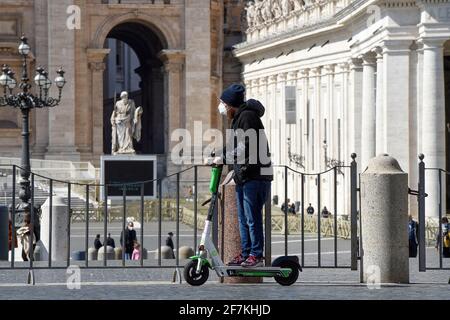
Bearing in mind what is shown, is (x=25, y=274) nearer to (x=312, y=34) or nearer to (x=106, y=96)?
(x=312, y=34)

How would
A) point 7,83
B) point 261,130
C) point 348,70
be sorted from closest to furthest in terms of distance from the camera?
point 261,130 < point 7,83 < point 348,70

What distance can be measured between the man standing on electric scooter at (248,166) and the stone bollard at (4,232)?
5707 mm

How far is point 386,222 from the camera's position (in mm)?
20328

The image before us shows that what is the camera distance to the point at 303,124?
70.2 metres

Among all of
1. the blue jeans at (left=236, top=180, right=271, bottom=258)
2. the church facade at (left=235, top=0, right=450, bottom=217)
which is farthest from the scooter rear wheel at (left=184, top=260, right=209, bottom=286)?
the church facade at (left=235, top=0, right=450, bottom=217)

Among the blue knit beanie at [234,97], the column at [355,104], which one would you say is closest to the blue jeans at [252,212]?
the blue knit beanie at [234,97]

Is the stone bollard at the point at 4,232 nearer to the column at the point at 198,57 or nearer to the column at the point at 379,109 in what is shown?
the column at the point at 379,109

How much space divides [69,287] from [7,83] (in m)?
28.8

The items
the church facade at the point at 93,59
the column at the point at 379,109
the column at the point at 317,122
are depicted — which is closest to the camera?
the column at the point at 379,109

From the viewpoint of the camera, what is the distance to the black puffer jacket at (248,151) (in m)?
19.4

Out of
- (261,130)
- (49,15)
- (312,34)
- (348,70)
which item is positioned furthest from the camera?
(49,15)

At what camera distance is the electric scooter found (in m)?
19.6

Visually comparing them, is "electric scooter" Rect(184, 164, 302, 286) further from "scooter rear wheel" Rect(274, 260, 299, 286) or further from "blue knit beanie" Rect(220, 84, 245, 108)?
"blue knit beanie" Rect(220, 84, 245, 108)
